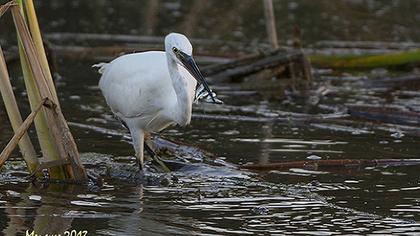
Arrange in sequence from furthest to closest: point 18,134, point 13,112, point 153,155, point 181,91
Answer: point 153,155 → point 181,91 → point 13,112 → point 18,134

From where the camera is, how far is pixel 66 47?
1422 cm

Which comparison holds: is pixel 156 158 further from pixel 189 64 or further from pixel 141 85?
pixel 189 64

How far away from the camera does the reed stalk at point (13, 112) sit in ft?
23.3

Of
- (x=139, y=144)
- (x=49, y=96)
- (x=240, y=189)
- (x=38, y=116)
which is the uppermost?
(x=49, y=96)

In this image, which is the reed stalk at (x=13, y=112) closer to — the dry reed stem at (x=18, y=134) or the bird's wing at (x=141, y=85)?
the dry reed stem at (x=18, y=134)

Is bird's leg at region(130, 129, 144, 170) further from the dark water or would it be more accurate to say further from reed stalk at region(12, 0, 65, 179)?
reed stalk at region(12, 0, 65, 179)

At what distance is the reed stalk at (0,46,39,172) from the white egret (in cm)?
115

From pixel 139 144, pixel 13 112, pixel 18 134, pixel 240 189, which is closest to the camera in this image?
pixel 18 134

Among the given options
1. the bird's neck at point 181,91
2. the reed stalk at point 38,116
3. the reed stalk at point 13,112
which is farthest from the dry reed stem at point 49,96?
the bird's neck at point 181,91

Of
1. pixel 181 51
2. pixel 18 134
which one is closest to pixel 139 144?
pixel 181 51

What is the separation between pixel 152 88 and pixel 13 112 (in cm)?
131

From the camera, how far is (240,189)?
7.45m

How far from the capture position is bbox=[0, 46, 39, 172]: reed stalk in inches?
280

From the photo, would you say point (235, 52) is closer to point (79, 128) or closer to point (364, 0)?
point (79, 128)
